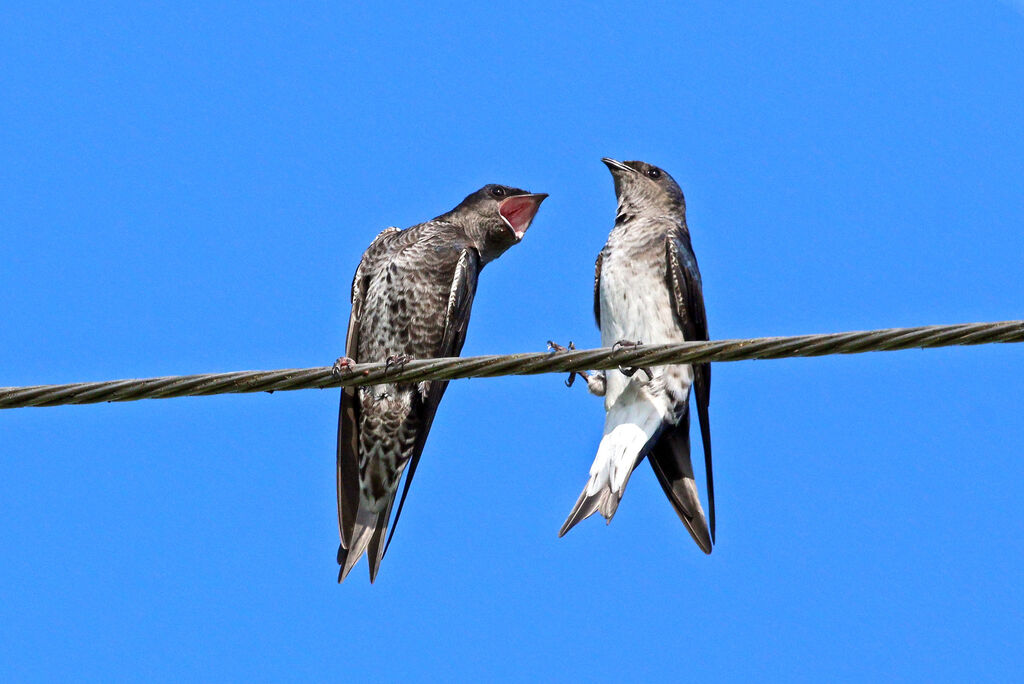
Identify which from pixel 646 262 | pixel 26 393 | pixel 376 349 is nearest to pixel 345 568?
pixel 376 349

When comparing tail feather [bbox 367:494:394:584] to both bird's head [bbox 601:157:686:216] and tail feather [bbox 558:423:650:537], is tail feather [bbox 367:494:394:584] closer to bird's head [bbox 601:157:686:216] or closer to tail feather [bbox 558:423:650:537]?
tail feather [bbox 558:423:650:537]

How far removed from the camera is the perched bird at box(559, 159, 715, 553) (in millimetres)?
6945

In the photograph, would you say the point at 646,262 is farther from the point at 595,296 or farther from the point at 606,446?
the point at 606,446

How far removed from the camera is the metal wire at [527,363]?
4.24m

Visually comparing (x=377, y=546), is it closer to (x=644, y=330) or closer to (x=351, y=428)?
(x=351, y=428)

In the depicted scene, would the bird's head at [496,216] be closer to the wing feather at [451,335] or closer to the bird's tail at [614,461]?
the wing feather at [451,335]

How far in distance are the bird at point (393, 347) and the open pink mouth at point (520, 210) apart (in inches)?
29.2

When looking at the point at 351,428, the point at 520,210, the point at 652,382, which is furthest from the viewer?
the point at 520,210

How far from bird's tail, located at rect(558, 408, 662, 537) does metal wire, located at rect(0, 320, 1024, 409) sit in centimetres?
223

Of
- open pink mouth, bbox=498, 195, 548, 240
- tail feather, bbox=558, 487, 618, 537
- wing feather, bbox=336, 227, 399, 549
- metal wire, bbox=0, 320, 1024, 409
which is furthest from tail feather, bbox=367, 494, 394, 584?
metal wire, bbox=0, 320, 1024, 409

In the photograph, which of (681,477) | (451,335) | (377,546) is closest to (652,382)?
(681,477)

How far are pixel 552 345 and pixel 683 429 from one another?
142 cm

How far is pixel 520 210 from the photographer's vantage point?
8.74 m

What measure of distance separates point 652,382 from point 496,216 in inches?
75.5
